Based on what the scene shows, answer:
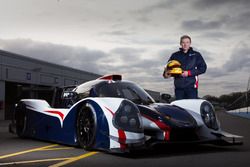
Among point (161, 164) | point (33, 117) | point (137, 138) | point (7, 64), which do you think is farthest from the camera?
point (7, 64)

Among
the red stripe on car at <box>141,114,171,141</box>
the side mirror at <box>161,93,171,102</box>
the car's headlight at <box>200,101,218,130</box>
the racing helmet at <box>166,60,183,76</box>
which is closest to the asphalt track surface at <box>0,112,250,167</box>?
the red stripe on car at <box>141,114,171,141</box>

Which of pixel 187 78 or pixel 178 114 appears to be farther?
pixel 187 78

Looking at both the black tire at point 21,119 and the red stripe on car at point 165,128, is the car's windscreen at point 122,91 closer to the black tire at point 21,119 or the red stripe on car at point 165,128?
the red stripe on car at point 165,128

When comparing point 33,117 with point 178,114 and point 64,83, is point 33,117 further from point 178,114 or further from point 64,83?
point 64,83

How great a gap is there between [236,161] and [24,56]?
2885cm

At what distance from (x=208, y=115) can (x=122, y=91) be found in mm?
1490

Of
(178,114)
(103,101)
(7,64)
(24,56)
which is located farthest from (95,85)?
(24,56)

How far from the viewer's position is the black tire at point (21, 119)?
9039 mm

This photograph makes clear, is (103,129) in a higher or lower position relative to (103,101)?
lower

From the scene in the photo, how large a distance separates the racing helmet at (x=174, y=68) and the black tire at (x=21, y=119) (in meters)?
3.27

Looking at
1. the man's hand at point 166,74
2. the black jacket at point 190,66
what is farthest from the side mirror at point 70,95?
the black jacket at point 190,66

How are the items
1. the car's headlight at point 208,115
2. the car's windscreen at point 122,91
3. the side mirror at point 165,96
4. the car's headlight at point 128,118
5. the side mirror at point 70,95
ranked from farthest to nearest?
the side mirror at point 165,96, the side mirror at point 70,95, the car's windscreen at point 122,91, the car's headlight at point 208,115, the car's headlight at point 128,118

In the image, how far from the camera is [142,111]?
6.46 metres

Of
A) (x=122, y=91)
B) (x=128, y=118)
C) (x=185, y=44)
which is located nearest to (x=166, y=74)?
(x=185, y=44)
